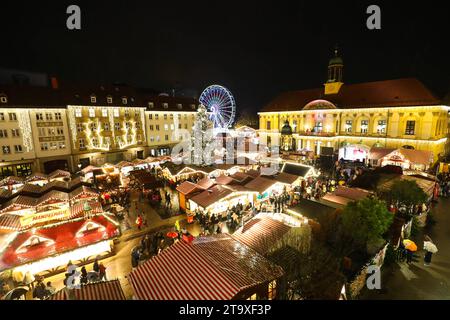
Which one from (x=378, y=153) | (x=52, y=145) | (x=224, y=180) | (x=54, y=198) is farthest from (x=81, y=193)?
(x=378, y=153)

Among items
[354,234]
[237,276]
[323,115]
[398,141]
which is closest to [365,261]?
[354,234]

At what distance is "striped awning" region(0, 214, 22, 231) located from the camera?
12.9 m

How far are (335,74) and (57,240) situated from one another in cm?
4713

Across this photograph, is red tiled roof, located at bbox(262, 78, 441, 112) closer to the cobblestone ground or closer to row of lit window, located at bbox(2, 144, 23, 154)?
the cobblestone ground

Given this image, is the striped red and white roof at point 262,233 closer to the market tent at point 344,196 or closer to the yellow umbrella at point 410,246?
the market tent at point 344,196

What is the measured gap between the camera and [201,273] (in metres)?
7.25

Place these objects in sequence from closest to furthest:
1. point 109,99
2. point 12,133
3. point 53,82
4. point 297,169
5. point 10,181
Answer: point 10,181
point 297,169
point 12,133
point 53,82
point 109,99

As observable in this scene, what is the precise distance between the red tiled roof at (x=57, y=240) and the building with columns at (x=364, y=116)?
69.1 feet

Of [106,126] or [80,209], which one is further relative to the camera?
[106,126]

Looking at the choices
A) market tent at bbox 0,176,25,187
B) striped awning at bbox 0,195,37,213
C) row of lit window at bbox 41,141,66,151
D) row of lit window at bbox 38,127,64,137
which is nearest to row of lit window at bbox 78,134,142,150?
row of lit window at bbox 41,141,66,151

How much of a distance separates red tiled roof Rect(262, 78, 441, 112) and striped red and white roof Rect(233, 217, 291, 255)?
32.5 meters

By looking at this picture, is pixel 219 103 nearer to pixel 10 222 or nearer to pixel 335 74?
pixel 335 74
